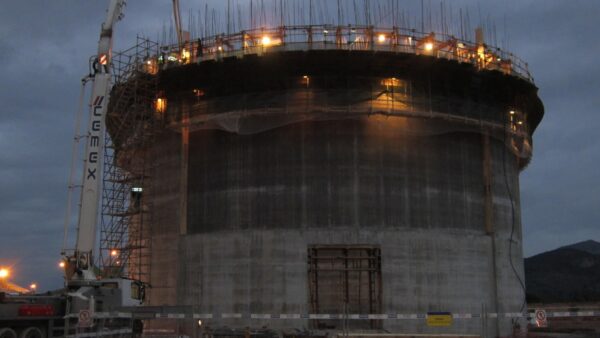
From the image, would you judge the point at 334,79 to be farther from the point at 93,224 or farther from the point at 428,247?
the point at 93,224

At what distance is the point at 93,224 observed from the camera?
27312 millimetres

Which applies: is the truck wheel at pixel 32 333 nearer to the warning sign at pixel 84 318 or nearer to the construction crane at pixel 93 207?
the warning sign at pixel 84 318

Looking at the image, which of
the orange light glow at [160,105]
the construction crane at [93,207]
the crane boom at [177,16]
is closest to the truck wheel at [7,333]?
the construction crane at [93,207]

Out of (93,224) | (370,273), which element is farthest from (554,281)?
(93,224)

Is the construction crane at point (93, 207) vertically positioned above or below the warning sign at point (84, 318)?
above

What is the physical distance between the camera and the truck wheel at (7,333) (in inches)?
813

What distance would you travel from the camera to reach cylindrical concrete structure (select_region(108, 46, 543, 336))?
28.7m

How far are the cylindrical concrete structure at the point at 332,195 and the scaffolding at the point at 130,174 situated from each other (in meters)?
1.24

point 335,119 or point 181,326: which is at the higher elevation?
point 335,119

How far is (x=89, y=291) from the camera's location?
2512cm

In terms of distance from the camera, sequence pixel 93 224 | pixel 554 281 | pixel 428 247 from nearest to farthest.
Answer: pixel 93 224
pixel 428 247
pixel 554 281

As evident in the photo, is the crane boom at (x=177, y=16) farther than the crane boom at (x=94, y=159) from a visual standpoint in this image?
Yes

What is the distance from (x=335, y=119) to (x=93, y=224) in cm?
1052

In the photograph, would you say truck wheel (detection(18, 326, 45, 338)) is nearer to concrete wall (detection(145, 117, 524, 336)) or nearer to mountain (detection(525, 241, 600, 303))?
concrete wall (detection(145, 117, 524, 336))
